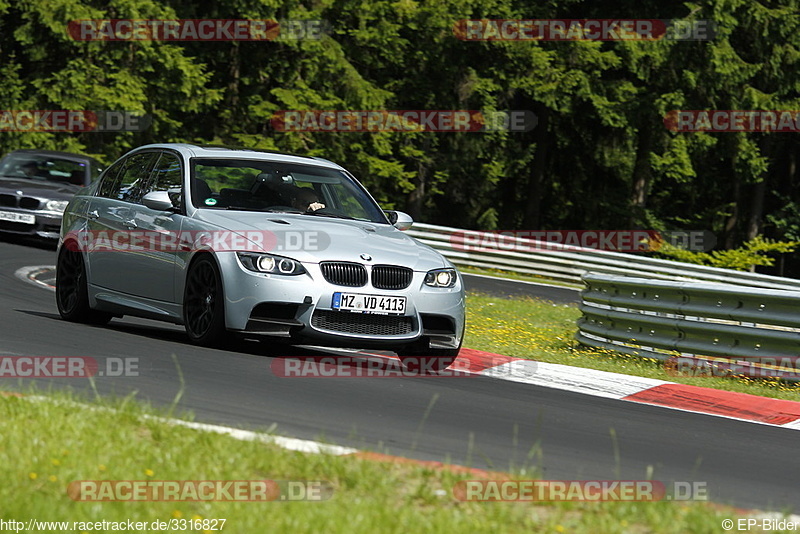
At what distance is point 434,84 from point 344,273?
32.9 m

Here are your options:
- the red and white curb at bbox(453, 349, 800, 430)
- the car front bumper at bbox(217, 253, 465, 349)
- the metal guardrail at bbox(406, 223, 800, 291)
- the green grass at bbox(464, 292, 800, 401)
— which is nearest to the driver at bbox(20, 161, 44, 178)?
the green grass at bbox(464, 292, 800, 401)

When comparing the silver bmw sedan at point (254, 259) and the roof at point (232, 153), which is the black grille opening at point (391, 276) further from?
the roof at point (232, 153)

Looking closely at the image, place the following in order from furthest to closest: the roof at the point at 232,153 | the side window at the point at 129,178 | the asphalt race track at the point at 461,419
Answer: the side window at the point at 129,178 < the roof at the point at 232,153 < the asphalt race track at the point at 461,419

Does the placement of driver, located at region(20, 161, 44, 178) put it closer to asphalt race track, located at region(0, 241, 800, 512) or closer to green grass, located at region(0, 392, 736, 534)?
asphalt race track, located at region(0, 241, 800, 512)

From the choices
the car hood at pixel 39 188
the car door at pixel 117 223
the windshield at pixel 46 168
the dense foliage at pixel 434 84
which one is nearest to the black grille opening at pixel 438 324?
the car door at pixel 117 223

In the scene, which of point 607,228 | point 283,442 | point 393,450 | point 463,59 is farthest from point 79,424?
point 607,228

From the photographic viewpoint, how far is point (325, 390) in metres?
7.96

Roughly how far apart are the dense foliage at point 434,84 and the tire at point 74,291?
72.5 feet

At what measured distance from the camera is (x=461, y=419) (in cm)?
733

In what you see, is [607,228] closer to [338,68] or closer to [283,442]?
[338,68]

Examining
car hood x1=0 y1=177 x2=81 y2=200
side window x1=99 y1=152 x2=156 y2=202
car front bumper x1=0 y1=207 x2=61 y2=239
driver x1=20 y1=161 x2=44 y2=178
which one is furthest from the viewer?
driver x1=20 y1=161 x2=44 y2=178

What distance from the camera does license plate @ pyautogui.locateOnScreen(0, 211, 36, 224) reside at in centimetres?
2031

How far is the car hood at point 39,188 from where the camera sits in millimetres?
20484

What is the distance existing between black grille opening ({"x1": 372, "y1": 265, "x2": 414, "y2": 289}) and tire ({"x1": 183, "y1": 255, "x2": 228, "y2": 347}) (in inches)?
43.8
